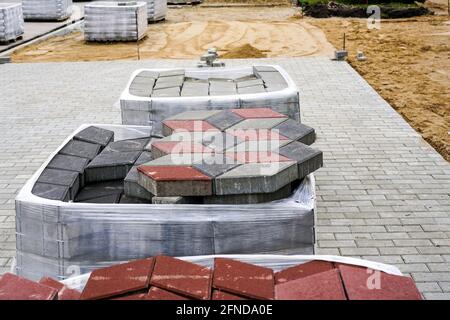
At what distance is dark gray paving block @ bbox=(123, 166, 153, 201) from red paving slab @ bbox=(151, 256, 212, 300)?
1206 mm

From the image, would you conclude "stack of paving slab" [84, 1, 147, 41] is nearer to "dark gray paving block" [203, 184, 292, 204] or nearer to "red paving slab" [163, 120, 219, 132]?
"red paving slab" [163, 120, 219, 132]

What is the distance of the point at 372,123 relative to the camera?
35.6ft

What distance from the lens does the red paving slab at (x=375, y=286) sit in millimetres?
3314

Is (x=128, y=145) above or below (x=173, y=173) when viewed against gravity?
below

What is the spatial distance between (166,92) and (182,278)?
14.6 ft

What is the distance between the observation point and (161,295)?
3334 mm

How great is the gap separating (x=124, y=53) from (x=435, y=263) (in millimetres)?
15194

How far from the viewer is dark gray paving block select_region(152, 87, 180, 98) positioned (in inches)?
295

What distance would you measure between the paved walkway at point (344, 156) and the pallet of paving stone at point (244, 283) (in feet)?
6.73

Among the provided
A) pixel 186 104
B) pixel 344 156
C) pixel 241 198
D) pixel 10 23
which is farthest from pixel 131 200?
pixel 10 23

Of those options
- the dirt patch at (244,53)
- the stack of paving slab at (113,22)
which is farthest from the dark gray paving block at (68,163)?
the stack of paving slab at (113,22)

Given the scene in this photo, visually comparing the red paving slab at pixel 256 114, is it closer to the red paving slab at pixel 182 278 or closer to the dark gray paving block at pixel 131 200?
the dark gray paving block at pixel 131 200

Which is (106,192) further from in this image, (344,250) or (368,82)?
(368,82)

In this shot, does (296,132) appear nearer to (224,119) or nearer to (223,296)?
(224,119)
